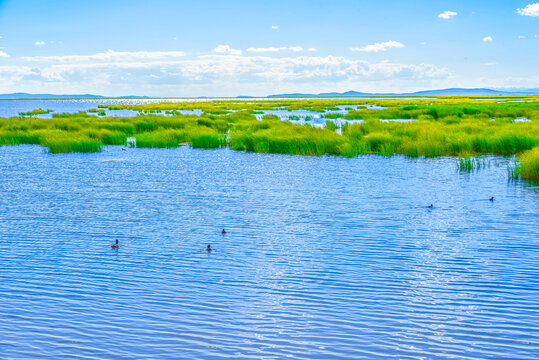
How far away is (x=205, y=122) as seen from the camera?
2121 inches

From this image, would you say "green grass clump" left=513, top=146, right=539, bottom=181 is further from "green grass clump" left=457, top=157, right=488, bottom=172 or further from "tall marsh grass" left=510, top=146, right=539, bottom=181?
"green grass clump" left=457, top=157, right=488, bottom=172

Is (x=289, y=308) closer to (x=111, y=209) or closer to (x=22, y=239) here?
(x=22, y=239)

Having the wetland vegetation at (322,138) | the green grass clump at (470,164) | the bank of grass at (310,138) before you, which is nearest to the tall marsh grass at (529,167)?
the wetland vegetation at (322,138)

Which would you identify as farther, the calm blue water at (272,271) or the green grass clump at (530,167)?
the green grass clump at (530,167)

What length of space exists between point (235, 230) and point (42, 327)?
7.49 meters

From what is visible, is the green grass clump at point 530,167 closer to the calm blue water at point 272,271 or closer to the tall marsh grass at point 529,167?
the tall marsh grass at point 529,167

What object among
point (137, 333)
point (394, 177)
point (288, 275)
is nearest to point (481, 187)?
point (394, 177)

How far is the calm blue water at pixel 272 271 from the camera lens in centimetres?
825

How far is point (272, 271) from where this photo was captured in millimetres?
11789

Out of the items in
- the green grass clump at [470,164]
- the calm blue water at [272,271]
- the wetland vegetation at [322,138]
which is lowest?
the calm blue water at [272,271]

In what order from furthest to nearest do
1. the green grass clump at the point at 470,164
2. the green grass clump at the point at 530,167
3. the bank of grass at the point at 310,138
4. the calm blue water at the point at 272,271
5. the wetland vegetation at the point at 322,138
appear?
the bank of grass at the point at 310,138
the wetland vegetation at the point at 322,138
the green grass clump at the point at 470,164
the green grass clump at the point at 530,167
the calm blue water at the point at 272,271

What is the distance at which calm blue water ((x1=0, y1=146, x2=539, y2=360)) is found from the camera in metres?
8.25

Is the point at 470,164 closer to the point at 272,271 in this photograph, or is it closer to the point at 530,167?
the point at 530,167

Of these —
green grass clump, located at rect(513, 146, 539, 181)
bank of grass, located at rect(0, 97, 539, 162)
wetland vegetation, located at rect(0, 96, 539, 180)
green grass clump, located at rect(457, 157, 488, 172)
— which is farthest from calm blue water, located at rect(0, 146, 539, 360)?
bank of grass, located at rect(0, 97, 539, 162)
